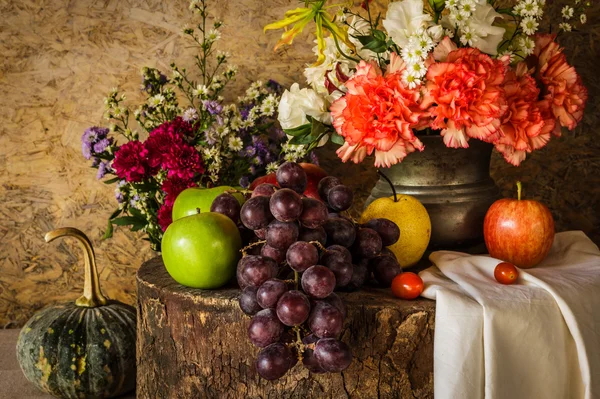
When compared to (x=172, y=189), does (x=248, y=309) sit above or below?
below

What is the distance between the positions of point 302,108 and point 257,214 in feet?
1.22

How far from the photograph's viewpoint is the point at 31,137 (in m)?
2.08

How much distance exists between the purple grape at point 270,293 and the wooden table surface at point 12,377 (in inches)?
36.6

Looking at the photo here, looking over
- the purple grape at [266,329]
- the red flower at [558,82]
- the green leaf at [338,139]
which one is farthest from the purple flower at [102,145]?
the red flower at [558,82]

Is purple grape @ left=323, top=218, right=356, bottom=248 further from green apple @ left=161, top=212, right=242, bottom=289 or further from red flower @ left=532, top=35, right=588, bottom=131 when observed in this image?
red flower @ left=532, top=35, right=588, bottom=131

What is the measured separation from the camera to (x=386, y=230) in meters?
1.30

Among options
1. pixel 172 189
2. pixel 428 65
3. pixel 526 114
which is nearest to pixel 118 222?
pixel 172 189

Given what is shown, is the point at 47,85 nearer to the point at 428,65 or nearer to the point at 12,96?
the point at 12,96

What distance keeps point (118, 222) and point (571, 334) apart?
3.81ft

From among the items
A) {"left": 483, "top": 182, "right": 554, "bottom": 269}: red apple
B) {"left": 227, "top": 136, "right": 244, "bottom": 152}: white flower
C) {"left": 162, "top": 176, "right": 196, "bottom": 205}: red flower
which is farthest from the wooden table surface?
{"left": 483, "top": 182, "right": 554, "bottom": 269}: red apple

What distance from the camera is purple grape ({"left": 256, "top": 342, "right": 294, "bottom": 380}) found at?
3.51ft

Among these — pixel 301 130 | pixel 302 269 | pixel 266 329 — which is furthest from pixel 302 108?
pixel 266 329

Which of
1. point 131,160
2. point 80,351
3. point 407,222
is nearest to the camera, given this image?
point 407,222

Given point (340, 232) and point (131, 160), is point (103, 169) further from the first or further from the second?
point (340, 232)
